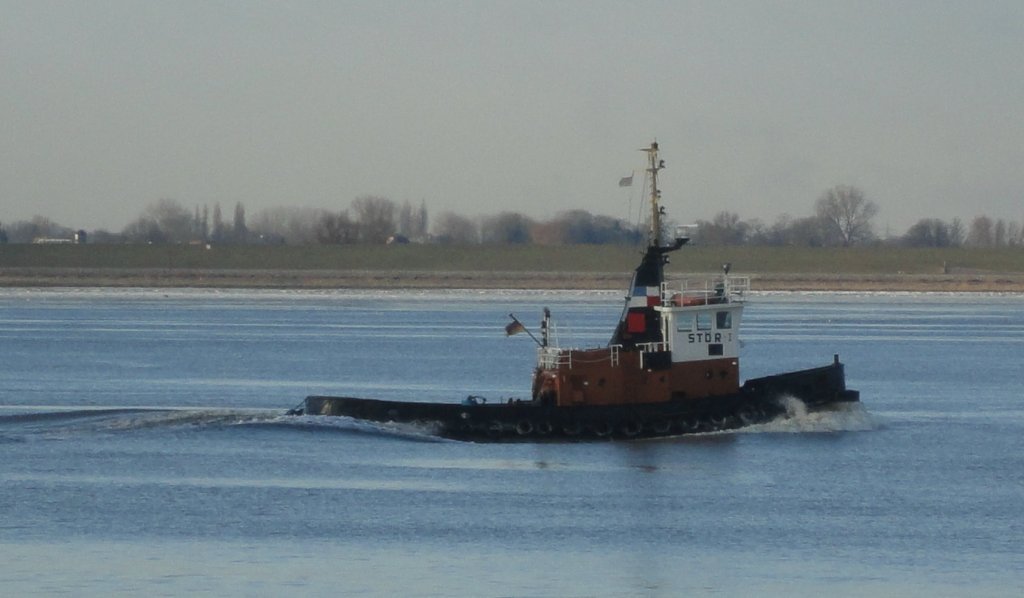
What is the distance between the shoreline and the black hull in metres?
80.2

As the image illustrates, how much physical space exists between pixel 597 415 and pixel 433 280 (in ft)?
284

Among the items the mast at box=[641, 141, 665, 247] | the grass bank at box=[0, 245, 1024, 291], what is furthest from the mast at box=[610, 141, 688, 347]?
the grass bank at box=[0, 245, 1024, 291]

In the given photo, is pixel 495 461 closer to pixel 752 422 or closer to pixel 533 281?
pixel 752 422

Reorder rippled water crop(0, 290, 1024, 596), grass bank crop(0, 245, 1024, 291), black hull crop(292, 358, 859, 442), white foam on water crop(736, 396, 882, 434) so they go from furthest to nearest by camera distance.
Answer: grass bank crop(0, 245, 1024, 291), white foam on water crop(736, 396, 882, 434), black hull crop(292, 358, 859, 442), rippled water crop(0, 290, 1024, 596)

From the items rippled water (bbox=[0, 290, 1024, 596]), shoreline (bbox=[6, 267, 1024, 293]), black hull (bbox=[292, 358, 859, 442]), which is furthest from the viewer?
shoreline (bbox=[6, 267, 1024, 293])

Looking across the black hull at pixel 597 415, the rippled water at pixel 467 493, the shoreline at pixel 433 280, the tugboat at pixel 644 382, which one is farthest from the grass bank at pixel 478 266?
the tugboat at pixel 644 382

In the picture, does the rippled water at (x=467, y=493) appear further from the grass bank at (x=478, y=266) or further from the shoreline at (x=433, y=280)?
the grass bank at (x=478, y=266)

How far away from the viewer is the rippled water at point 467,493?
67.6 ft

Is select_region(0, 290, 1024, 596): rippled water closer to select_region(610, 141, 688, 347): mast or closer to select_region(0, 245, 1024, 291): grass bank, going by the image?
select_region(610, 141, 688, 347): mast

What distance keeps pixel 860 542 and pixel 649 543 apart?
284 centimetres

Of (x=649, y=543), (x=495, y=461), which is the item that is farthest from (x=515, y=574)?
(x=495, y=461)

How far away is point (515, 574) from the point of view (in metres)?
20.6

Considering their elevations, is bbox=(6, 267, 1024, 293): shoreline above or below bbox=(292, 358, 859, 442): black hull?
above

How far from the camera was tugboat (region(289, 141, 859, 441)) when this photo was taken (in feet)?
105
